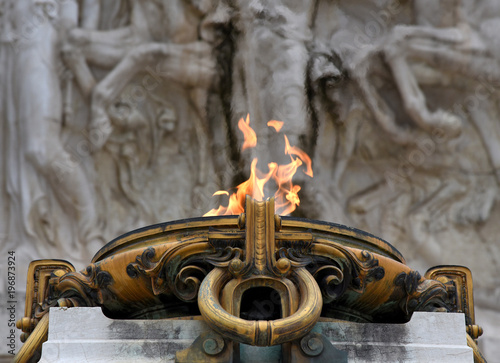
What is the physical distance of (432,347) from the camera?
2.65 meters

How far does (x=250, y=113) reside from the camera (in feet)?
22.6

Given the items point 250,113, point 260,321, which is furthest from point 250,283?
point 250,113

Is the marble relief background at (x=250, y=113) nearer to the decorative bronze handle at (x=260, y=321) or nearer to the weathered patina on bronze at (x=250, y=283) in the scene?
the weathered patina on bronze at (x=250, y=283)

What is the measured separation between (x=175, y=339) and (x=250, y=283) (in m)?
0.26

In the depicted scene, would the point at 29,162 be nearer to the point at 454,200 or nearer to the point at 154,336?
the point at 454,200

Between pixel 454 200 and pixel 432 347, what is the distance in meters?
4.73

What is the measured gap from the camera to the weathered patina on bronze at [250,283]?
8.18ft

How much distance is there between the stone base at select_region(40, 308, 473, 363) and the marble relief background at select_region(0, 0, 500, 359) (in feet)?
Result: 13.4

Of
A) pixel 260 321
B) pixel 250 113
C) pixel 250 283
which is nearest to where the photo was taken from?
pixel 260 321

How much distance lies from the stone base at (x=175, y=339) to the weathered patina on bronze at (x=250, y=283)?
3.2 inches

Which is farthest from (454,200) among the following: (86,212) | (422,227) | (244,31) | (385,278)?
(385,278)

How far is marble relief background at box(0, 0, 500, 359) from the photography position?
6.82 m

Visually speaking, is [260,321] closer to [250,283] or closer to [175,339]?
[250,283]

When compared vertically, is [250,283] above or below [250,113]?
below
